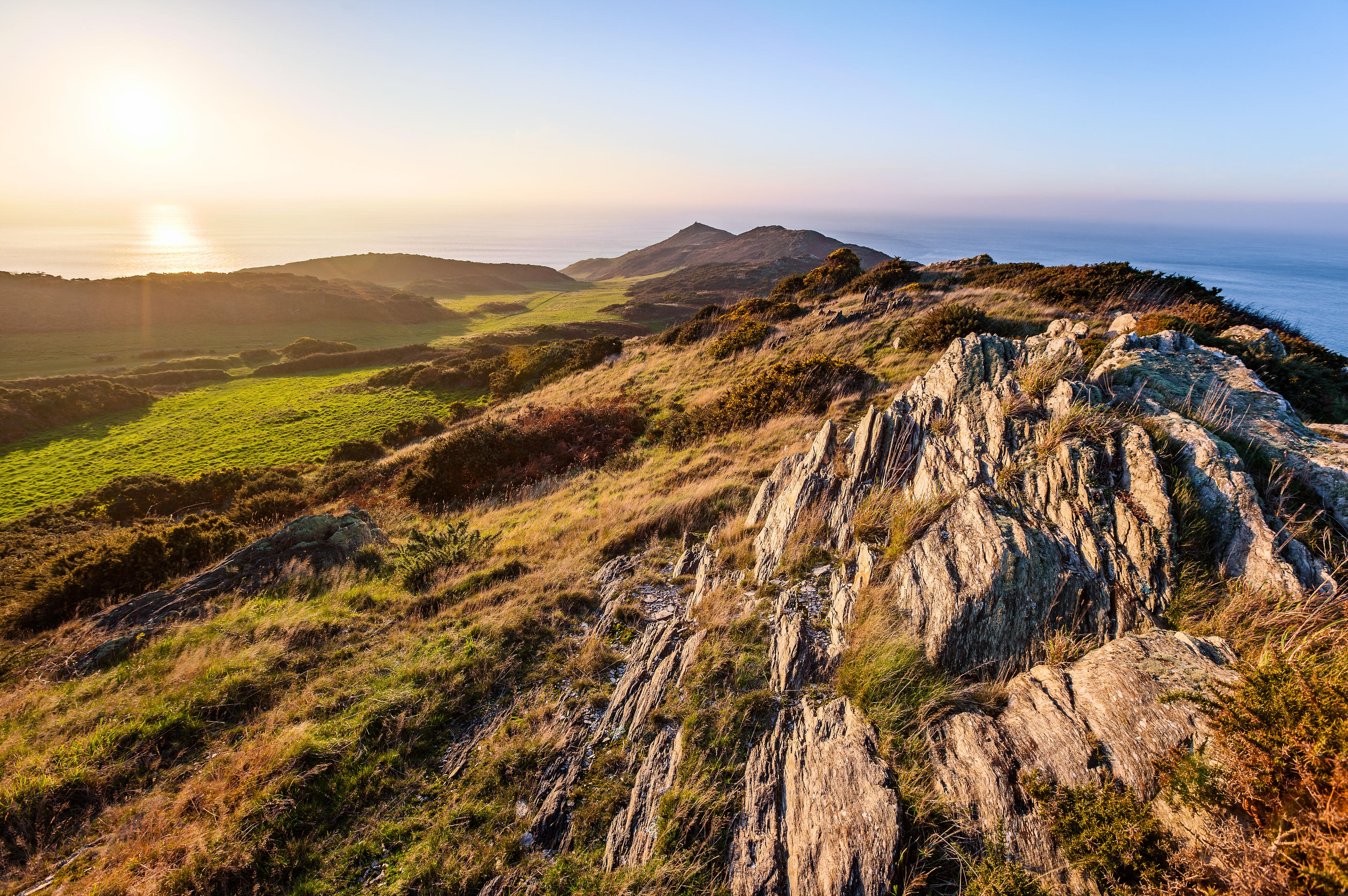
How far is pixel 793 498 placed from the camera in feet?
25.2

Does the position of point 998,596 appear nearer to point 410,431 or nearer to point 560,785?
point 560,785

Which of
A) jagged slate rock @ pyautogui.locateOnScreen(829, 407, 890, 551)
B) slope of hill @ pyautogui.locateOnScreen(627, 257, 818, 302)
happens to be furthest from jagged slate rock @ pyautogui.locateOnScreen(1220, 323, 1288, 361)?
slope of hill @ pyautogui.locateOnScreen(627, 257, 818, 302)

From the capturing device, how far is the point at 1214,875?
2514 mm

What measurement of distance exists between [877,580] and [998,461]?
8.46 feet

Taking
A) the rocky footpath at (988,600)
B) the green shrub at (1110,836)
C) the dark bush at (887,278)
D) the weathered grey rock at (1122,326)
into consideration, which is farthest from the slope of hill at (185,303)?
the green shrub at (1110,836)

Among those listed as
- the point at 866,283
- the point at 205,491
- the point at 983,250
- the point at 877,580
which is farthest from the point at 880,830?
the point at 983,250

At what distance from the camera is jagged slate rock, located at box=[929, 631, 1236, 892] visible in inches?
125

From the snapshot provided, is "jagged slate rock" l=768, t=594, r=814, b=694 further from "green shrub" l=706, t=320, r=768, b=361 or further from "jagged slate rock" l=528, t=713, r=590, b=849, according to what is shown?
"green shrub" l=706, t=320, r=768, b=361

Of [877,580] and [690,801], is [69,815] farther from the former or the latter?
[877,580]

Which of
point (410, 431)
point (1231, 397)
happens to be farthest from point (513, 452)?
point (1231, 397)

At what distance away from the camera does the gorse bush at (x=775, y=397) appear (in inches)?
539

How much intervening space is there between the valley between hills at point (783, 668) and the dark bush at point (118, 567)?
0.08 m

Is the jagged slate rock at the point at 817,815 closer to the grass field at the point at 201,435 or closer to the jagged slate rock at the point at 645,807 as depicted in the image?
the jagged slate rock at the point at 645,807

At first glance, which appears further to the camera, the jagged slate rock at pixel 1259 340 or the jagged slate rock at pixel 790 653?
the jagged slate rock at pixel 1259 340
